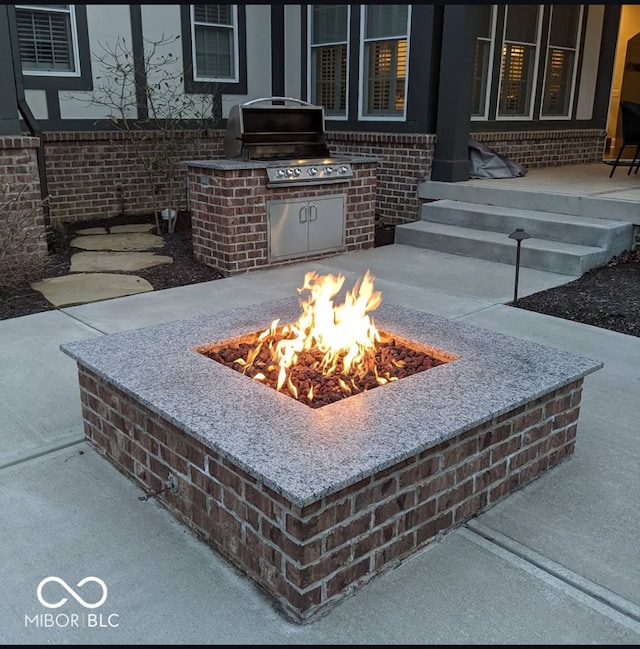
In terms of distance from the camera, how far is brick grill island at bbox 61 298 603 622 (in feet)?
6.63

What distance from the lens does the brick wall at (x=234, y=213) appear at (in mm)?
6207

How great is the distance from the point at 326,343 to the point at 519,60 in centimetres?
811

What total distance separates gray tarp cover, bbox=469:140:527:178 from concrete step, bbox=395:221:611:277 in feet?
3.89

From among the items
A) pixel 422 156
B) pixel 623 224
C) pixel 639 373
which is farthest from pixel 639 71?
pixel 639 373

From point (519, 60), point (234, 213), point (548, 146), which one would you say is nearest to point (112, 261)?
point (234, 213)

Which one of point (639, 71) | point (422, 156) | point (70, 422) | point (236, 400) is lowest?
point (70, 422)

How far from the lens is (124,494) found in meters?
2.68

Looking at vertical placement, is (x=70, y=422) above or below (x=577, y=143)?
below

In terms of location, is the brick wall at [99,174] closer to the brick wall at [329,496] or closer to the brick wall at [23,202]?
the brick wall at [23,202]

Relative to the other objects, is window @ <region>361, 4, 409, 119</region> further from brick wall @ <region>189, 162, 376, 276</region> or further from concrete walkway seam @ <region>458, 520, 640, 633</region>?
concrete walkway seam @ <region>458, 520, 640, 633</region>

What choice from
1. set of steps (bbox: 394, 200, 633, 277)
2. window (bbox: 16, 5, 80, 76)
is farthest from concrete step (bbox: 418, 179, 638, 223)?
window (bbox: 16, 5, 80, 76)

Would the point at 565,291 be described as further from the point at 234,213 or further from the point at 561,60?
the point at 561,60

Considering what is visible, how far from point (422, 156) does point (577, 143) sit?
3.81 metres

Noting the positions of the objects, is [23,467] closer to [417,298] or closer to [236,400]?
[236,400]
